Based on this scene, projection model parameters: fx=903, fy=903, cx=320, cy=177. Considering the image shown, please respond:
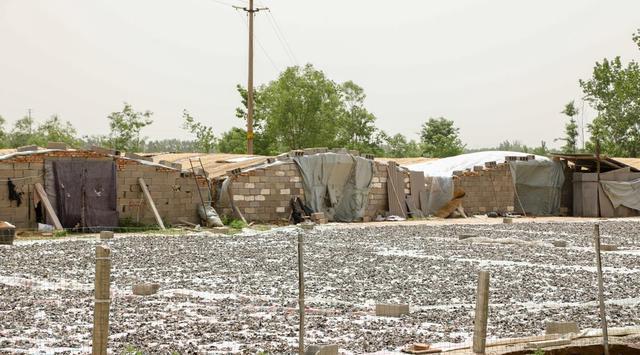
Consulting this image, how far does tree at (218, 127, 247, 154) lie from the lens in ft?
233

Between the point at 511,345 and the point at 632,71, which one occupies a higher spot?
the point at 632,71

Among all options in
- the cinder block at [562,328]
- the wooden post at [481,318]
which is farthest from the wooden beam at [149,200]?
the wooden post at [481,318]

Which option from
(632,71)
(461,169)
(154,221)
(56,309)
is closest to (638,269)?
(56,309)

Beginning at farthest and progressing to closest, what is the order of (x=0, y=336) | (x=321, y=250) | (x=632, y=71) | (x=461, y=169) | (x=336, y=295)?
(x=632, y=71) → (x=461, y=169) → (x=321, y=250) → (x=336, y=295) → (x=0, y=336)

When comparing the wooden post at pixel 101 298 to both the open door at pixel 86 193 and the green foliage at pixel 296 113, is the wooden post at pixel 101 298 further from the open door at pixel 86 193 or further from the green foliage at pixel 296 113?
the green foliage at pixel 296 113

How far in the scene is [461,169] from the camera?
138ft

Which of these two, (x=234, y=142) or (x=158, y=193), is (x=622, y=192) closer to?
(x=158, y=193)

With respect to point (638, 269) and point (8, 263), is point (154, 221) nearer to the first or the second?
point (8, 263)

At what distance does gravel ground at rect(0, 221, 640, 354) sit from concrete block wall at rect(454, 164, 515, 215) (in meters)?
15.0

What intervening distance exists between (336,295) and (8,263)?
26.2 ft

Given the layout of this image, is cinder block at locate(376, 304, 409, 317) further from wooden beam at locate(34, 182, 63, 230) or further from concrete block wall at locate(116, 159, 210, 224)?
concrete block wall at locate(116, 159, 210, 224)

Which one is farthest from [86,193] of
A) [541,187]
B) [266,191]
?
[541,187]

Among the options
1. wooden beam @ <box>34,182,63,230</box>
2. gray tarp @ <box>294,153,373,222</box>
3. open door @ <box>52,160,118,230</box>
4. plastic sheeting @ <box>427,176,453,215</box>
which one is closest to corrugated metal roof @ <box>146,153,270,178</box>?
gray tarp @ <box>294,153,373,222</box>

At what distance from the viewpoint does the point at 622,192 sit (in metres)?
41.9
